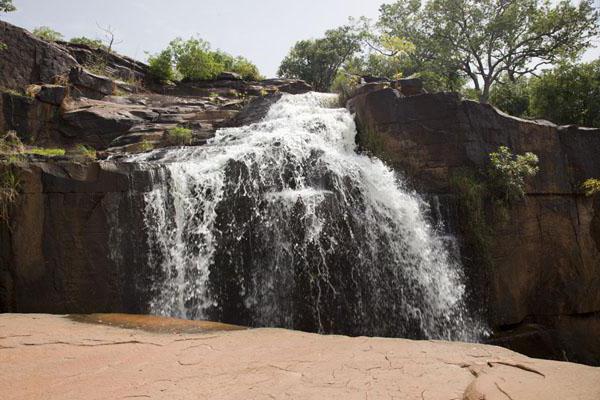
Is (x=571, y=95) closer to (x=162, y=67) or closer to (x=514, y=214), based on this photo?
(x=514, y=214)

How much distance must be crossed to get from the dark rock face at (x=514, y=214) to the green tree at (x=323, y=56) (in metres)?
19.2

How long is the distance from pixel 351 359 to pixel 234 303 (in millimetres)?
4205

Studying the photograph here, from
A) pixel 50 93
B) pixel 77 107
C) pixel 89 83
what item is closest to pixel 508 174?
pixel 77 107

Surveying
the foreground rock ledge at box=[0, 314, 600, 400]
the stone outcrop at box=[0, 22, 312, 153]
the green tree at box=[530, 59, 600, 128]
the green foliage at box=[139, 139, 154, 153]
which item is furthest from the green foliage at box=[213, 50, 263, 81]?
the foreground rock ledge at box=[0, 314, 600, 400]

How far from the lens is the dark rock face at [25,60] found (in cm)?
1173

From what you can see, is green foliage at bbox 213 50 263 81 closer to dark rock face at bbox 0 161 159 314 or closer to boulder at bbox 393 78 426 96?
boulder at bbox 393 78 426 96

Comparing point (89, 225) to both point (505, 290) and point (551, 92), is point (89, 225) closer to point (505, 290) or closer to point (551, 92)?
point (505, 290)

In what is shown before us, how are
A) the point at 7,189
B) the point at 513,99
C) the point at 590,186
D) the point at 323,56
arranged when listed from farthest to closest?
the point at 323,56, the point at 513,99, the point at 590,186, the point at 7,189

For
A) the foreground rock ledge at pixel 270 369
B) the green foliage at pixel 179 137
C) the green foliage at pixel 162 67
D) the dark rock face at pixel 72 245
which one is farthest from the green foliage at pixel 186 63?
the foreground rock ledge at pixel 270 369

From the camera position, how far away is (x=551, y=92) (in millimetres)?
17562

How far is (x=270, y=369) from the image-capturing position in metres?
2.94

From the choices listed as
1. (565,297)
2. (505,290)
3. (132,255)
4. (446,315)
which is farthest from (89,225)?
(565,297)

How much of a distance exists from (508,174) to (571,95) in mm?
10515

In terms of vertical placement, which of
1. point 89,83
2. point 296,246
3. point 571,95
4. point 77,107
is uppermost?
point 571,95
